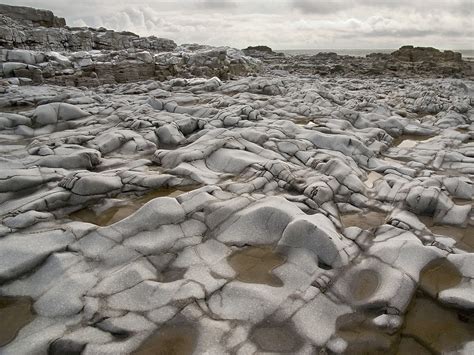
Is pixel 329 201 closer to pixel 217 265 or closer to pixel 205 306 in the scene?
pixel 217 265

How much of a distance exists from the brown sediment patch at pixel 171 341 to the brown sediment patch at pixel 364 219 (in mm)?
3593

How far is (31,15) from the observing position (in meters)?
31.3

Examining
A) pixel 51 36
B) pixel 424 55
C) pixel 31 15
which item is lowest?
pixel 51 36

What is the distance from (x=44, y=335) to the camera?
3584 mm

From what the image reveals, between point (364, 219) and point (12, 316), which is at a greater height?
point (364, 219)

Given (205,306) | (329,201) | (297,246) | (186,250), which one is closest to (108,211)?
(186,250)

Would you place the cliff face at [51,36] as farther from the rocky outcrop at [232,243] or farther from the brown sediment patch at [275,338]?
the brown sediment patch at [275,338]

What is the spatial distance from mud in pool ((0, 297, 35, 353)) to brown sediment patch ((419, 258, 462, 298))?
518 centimetres

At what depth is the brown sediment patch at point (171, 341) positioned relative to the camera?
11.7ft

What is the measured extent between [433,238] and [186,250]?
422 centimetres

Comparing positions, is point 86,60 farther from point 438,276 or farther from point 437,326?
point 437,326

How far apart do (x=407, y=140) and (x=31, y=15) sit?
3544cm

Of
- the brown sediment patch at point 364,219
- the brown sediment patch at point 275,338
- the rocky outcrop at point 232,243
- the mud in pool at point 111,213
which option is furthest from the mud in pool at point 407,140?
the brown sediment patch at point 275,338

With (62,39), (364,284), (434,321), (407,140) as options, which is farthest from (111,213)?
(62,39)
